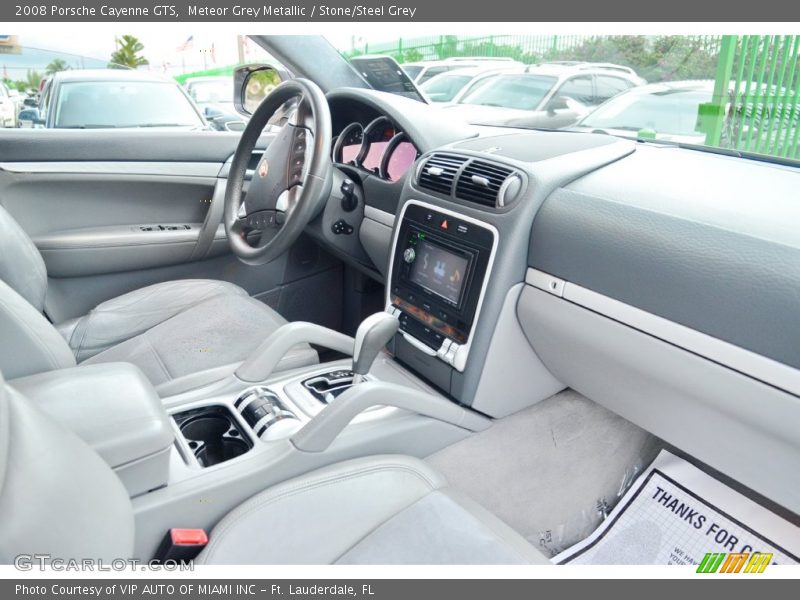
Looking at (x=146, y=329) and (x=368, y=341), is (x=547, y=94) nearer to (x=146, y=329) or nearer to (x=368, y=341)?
(x=368, y=341)

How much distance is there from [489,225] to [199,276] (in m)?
1.41

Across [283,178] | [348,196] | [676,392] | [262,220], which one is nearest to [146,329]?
[262,220]

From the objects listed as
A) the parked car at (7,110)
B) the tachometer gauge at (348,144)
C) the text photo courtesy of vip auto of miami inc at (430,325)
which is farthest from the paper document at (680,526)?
the parked car at (7,110)

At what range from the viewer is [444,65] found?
251 centimetres

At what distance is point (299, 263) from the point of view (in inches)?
93.0

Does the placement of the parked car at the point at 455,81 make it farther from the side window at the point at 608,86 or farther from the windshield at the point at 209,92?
the windshield at the point at 209,92

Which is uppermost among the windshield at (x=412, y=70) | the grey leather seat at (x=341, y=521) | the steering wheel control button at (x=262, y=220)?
the windshield at (x=412, y=70)

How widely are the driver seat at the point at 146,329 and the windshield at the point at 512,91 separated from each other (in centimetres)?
112

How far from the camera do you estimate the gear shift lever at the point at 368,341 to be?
4.68ft

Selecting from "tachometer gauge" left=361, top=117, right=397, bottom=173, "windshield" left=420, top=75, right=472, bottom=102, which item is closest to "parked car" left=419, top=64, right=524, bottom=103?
"windshield" left=420, top=75, right=472, bottom=102

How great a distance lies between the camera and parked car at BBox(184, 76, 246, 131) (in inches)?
102

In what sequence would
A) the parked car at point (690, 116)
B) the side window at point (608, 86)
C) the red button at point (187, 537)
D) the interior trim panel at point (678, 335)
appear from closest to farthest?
the interior trim panel at point (678, 335) < the red button at point (187, 537) < the parked car at point (690, 116) < the side window at point (608, 86)

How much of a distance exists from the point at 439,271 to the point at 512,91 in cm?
115

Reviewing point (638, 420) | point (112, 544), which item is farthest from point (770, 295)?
point (112, 544)
